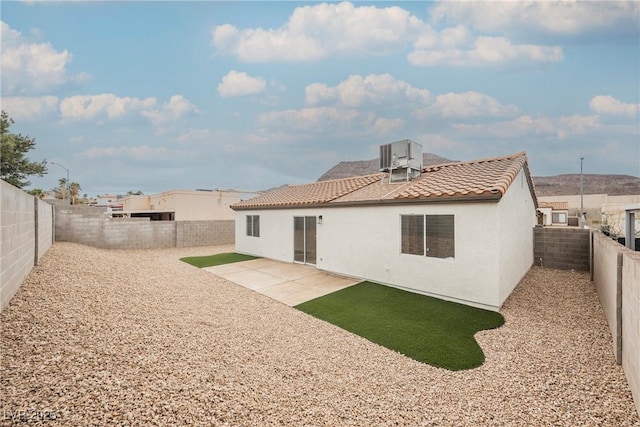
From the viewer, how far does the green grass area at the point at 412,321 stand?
441cm

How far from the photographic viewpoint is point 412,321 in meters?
5.70

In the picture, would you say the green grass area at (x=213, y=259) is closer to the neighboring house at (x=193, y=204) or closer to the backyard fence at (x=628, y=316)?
the neighboring house at (x=193, y=204)

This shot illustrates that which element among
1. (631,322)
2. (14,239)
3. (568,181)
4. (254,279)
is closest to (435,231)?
(631,322)

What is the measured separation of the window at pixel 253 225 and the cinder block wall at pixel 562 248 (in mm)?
12043

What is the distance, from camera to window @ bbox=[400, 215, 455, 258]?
6.92 m

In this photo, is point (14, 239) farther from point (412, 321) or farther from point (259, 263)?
point (259, 263)

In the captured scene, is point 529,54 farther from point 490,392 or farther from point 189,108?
point 189,108

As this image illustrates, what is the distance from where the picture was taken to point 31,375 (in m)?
2.59

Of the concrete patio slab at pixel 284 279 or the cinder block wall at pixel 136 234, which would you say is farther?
the cinder block wall at pixel 136 234

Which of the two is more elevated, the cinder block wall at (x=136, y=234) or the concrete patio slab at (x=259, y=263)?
the cinder block wall at (x=136, y=234)

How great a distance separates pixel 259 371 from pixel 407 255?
538 cm

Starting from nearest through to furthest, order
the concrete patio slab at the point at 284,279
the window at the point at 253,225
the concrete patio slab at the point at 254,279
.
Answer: the concrete patio slab at the point at 284,279, the concrete patio slab at the point at 254,279, the window at the point at 253,225

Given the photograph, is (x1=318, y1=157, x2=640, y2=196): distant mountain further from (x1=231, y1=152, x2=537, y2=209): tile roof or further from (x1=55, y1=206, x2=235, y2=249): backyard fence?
(x1=231, y1=152, x2=537, y2=209): tile roof

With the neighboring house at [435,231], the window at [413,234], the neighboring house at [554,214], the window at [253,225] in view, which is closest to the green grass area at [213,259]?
the window at [253,225]
